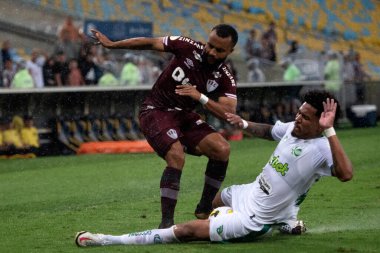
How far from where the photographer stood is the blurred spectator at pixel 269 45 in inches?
1138

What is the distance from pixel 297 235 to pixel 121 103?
16406 millimetres

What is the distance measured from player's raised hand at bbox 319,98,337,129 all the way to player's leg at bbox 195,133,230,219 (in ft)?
7.05

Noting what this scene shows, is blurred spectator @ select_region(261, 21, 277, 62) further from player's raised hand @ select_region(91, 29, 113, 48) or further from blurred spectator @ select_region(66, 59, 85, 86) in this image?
player's raised hand @ select_region(91, 29, 113, 48)

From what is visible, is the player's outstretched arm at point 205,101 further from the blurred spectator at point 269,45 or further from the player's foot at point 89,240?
the blurred spectator at point 269,45

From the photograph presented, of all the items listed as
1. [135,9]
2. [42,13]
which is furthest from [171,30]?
[42,13]

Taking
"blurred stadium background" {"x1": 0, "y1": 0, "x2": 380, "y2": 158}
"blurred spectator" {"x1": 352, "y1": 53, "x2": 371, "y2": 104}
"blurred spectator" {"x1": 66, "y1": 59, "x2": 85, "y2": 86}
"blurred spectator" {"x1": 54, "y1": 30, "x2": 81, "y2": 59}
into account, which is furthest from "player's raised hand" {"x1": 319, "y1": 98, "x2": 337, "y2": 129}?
"blurred spectator" {"x1": 352, "y1": 53, "x2": 371, "y2": 104}

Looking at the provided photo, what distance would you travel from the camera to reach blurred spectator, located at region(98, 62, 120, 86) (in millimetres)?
23875

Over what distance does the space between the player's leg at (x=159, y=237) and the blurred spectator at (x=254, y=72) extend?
19275 mm

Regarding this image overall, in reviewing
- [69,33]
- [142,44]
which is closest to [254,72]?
[69,33]

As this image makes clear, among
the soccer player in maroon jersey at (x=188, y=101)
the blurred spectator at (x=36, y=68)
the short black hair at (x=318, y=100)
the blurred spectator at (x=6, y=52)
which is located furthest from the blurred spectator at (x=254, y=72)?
the short black hair at (x=318, y=100)

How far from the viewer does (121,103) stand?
82.4 feet

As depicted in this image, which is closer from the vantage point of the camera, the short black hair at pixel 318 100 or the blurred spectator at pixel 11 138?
the short black hair at pixel 318 100

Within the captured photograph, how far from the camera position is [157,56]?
25.3m

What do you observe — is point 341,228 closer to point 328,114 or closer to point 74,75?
point 328,114
